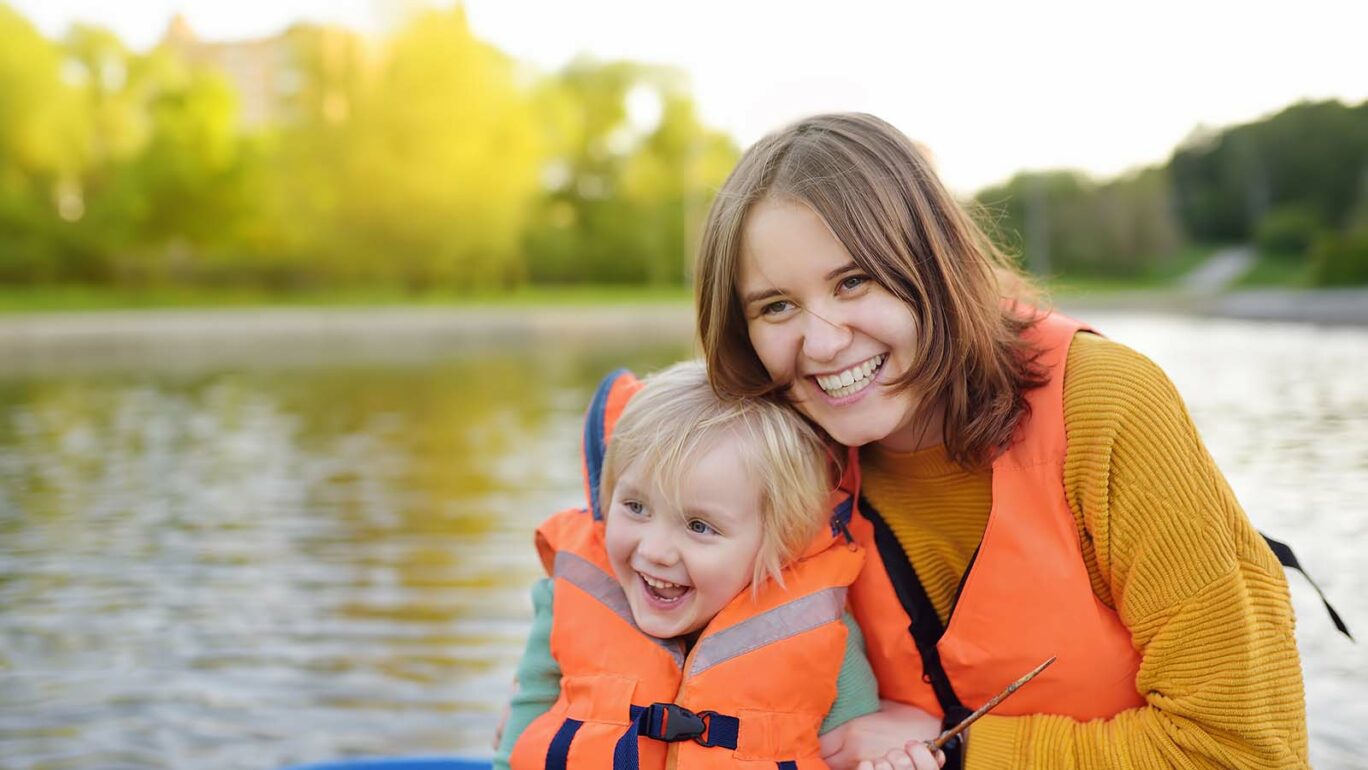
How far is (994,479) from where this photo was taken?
1907 millimetres

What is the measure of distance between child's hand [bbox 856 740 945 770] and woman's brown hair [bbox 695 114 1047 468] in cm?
43

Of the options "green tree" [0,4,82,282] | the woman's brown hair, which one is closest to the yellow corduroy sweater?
the woman's brown hair

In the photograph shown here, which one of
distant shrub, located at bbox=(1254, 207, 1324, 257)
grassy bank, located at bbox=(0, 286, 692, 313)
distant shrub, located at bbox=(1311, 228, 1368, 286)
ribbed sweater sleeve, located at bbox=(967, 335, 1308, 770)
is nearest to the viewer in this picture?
ribbed sweater sleeve, located at bbox=(967, 335, 1308, 770)

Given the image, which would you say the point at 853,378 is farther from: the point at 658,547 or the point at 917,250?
the point at 658,547

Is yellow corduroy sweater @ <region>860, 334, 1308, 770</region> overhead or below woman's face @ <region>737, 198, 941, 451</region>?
below

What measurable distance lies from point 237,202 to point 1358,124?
4291cm

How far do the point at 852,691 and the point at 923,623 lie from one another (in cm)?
16

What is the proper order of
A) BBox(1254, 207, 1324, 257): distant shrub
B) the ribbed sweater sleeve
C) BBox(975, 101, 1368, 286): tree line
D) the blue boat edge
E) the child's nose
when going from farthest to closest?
1. BBox(1254, 207, 1324, 257): distant shrub
2. BBox(975, 101, 1368, 286): tree line
3. the blue boat edge
4. the child's nose
5. the ribbed sweater sleeve

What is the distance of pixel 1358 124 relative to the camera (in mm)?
51969

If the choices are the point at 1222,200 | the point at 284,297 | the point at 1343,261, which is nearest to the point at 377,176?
the point at 284,297

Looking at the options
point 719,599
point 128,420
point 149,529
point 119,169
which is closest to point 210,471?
point 149,529

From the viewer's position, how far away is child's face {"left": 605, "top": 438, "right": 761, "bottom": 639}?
6.79 ft

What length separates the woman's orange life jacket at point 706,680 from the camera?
1.99 meters

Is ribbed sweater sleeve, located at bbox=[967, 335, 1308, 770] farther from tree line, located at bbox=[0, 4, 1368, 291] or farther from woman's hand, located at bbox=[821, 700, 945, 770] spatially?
tree line, located at bbox=[0, 4, 1368, 291]
